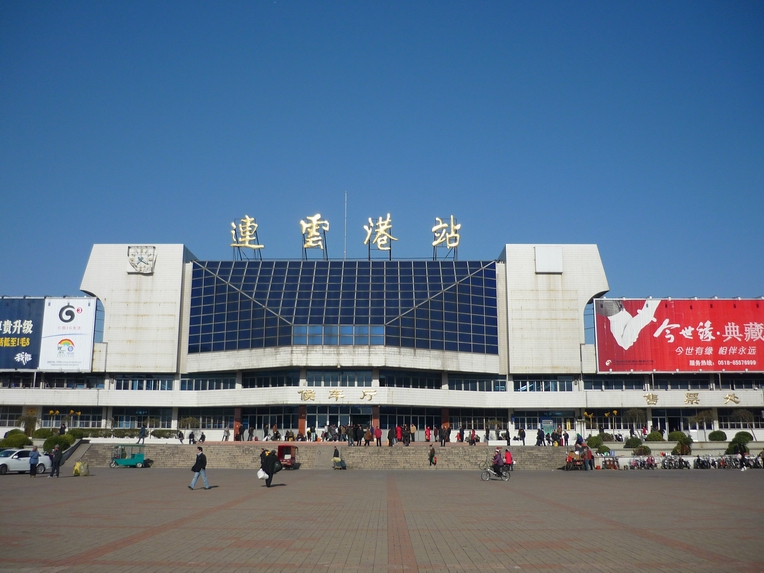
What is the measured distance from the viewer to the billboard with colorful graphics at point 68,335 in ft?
254

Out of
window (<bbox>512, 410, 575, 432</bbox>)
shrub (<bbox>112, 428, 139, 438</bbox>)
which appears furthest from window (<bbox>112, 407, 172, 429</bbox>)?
window (<bbox>512, 410, 575, 432</bbox>)

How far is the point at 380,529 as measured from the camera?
727 inches

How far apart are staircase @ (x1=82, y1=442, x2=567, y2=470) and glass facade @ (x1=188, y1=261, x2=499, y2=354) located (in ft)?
63.7

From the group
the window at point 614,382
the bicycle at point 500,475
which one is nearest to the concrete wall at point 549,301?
the window at point 614,382

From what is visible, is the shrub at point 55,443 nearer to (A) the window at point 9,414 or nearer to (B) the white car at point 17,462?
(B) the white car at point 17,462

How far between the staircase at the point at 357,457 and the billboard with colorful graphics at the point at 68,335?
84.8 ft

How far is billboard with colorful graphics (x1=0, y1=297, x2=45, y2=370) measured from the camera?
254 feet

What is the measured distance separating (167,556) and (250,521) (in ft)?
18.1

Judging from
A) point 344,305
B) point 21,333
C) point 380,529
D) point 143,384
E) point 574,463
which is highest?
point 344,305

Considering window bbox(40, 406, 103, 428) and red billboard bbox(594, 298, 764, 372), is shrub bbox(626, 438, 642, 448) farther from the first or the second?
window bbox(40, 406, 103, 428)

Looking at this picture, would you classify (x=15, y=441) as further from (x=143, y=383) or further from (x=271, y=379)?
(x=271, y=379)

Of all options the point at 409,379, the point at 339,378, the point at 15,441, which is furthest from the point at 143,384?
the point at 409,379

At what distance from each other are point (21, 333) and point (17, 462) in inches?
1656

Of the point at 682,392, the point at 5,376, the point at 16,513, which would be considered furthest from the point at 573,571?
the point at 5,376
